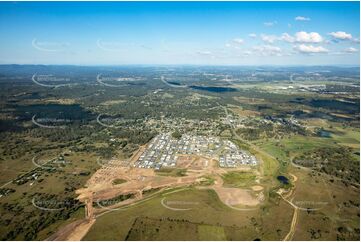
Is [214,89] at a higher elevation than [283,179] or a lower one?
higher

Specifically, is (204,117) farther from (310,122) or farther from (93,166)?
(93,166)

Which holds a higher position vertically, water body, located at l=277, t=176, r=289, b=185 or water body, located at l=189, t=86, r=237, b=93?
water body, located at l=189, t=86, r=237, b=93

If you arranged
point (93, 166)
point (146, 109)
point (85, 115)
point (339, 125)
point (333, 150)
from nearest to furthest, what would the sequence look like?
point (93, 166) < point (333, 150) < point (339, 125) < point (85, 115) < point (146, 109)

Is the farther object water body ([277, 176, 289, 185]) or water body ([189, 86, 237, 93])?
water body ([189, 86, 237, 93])

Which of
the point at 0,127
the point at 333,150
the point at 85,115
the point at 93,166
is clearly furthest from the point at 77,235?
the point at 85,115

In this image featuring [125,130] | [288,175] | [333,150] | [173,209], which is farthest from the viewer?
[125,130]

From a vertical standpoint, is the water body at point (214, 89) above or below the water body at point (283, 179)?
above

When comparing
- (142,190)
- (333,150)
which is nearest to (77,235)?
(142,190)

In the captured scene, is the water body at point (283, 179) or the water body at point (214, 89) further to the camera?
the water body at point (214, 89)

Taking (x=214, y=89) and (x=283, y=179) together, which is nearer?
(x=283, y=179)

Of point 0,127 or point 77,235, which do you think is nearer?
point 77,235
